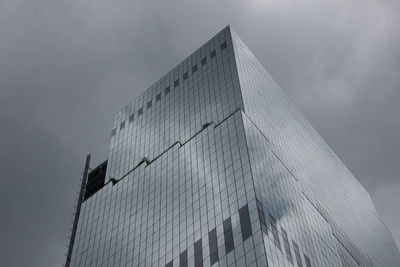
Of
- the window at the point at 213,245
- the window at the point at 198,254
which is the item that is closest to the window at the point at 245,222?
the window at the point at 213,245

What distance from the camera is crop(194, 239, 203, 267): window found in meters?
88.8

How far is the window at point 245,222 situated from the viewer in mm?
85012

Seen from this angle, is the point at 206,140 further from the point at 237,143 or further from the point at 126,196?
the point at 126,196

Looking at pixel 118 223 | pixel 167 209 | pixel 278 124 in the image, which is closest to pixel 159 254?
pixel 167 209

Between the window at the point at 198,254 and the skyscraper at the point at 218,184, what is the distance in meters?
0.23

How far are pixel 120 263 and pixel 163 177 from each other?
20.1 m

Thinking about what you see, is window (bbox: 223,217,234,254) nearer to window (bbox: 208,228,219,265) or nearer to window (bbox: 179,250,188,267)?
window (bbox: 208,228,219,265)

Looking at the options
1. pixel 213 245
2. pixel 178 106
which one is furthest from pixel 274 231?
pixel 178 106

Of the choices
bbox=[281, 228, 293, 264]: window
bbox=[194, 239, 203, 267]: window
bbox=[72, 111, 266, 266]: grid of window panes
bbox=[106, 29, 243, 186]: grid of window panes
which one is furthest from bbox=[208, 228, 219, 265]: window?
bbox=[106, 29, 243, 186]: grid of window panes

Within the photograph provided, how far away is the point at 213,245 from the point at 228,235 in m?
3.17

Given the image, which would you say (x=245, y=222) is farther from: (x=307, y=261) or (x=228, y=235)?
(x=307, y=261)

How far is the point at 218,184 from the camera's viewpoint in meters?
99.6

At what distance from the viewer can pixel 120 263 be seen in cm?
10575

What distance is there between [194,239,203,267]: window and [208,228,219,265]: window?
2.05m
